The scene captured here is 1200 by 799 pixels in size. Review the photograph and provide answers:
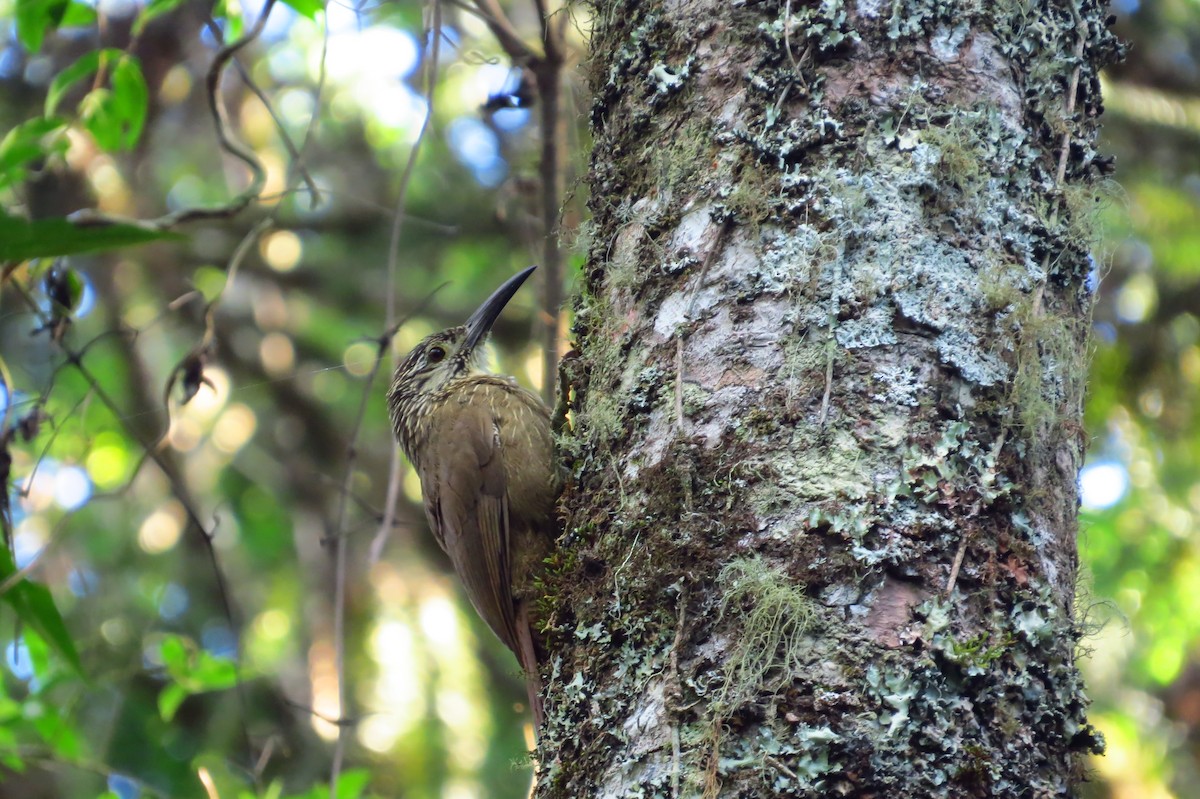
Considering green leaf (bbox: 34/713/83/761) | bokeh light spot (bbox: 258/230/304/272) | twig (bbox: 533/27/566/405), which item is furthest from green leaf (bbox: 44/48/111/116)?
bokeh light spot (bbox: 258/230/304/272)

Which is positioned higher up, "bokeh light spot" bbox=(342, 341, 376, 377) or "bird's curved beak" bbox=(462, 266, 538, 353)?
"bokeh light spot" bbox=(342, 341, 376, 377)

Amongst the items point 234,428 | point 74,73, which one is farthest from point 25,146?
point 234,428

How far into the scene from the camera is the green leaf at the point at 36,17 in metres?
3.28

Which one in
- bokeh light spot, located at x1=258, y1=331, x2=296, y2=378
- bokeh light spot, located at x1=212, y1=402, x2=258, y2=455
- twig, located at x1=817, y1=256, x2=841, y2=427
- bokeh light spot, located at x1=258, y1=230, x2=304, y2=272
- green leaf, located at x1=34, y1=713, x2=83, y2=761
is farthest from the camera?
bokeh light spot, located at x1=212, y1=402, x2=258, y2=455

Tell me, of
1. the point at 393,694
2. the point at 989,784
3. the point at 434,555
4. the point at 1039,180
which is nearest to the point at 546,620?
the point at 989,784

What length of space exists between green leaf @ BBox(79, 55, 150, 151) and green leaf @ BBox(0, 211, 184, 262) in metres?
2.07

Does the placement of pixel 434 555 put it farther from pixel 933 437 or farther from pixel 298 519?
pixel 933 437

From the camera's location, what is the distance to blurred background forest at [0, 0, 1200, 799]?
5.16 metres

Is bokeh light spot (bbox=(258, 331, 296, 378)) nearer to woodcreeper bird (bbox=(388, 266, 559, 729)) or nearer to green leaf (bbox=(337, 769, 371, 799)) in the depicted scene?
woodcreeper bird (bbox=(388, 266, 559, 729))

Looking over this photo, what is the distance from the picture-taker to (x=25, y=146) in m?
2.94

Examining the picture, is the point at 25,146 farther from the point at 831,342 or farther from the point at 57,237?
the point at 831,342

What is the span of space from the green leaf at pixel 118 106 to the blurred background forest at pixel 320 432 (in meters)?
0.56

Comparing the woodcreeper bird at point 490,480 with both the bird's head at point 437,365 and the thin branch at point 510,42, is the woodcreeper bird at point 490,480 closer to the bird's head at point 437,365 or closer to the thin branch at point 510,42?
the bird's head at point 437,365

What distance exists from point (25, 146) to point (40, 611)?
4.92 feet
